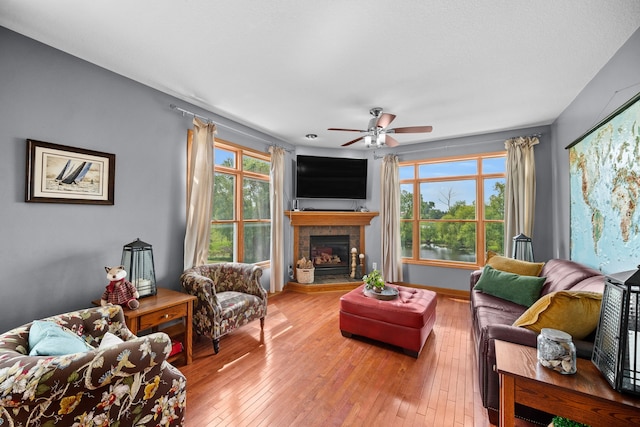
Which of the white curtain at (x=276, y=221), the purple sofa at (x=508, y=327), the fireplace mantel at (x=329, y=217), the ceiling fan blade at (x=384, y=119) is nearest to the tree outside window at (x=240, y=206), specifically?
the white curtain at (x=276, y=221)

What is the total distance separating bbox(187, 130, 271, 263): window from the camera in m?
3.73

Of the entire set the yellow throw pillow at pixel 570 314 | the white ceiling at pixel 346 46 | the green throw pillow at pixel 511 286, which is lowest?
the green throw pillow at pixel 511 286

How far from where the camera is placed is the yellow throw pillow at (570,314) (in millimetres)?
1509

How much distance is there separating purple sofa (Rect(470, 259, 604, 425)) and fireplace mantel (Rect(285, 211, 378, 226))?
2.56m

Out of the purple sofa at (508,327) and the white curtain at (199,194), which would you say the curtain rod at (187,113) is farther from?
the purple sofa at (508,327)

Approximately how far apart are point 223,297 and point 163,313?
0.75 meters

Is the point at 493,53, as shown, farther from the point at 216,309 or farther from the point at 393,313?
the point at 216,309

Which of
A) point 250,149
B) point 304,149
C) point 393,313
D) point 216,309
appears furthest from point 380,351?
point 304,149

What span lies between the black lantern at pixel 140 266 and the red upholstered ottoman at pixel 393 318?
78.7 inches

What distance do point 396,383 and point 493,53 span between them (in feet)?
9.40

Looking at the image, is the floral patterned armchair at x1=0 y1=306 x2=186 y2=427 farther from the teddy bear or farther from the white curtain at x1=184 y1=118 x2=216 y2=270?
the white curtain at x1=184 y1=118 x2=216 y2=270

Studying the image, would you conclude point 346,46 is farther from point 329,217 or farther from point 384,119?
point 329,217

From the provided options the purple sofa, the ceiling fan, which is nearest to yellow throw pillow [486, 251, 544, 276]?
the purple sofa

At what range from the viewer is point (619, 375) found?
110cm
